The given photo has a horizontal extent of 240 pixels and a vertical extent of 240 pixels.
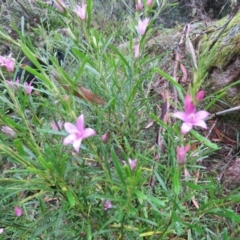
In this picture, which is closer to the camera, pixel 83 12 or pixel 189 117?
pixel 189 117

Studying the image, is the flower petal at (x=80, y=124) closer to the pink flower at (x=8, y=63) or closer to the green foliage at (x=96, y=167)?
the green foliage at (x=96, y=167)

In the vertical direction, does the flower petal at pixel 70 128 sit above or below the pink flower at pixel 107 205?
above

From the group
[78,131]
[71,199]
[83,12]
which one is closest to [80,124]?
[78,131]

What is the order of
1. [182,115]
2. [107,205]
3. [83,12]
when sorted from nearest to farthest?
[182,115], [83,12], [107,205]

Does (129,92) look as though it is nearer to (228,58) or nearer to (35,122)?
(35,122)

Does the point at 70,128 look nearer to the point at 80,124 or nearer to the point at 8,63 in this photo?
the point at 80,124

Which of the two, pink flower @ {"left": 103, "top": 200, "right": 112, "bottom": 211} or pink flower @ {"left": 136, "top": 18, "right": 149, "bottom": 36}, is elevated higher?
pink flower @ {"left": 136, "top": 18, "right": 149, "bottom": 36}

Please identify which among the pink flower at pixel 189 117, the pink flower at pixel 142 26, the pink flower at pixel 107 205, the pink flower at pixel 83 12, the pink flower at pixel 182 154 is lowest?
the pink flower at pixel 107 205

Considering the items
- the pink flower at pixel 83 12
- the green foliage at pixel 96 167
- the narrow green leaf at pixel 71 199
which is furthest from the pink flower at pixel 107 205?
the pink flower at pixel 83 12

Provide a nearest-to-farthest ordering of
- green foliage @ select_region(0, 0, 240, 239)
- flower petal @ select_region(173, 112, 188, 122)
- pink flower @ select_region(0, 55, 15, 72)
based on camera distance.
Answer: flower petal @ select_region(173, 112, 188, 122), green foliage @ select_region(0, 0, 240, 239), pink flower @ select_region(0, 55, 15, 72)

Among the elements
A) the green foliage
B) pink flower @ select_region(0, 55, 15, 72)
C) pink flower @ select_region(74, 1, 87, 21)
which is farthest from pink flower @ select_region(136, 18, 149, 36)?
pink flower @ select_region(0, 55, 15, 72)

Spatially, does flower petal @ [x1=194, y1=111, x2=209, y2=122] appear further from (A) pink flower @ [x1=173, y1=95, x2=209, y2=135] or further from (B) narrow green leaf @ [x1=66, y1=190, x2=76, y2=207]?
(B) narrow green leaf @ [x1=66, y1=190, x2=76, y2=207]

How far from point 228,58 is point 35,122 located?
3.31 ft

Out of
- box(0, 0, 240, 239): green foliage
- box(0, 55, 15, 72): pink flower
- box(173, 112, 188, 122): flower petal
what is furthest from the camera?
box(0, 55, 15, 72): pink flower
